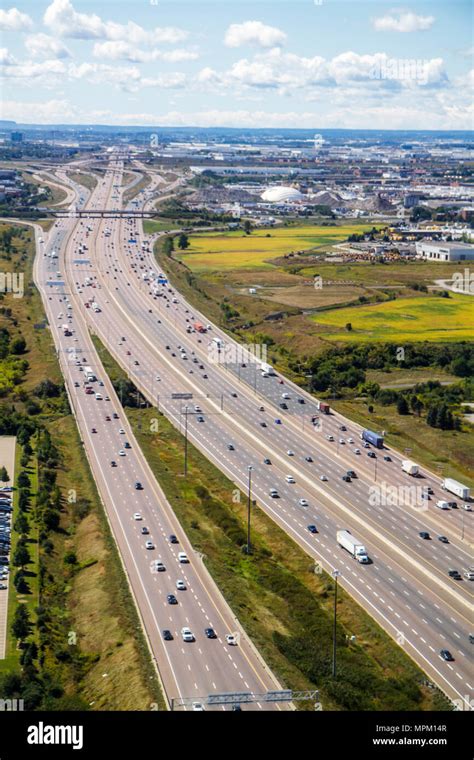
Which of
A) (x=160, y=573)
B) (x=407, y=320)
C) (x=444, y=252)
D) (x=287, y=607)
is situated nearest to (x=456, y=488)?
(x=287, y=607)

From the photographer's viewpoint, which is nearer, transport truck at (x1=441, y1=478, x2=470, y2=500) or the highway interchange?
the highway interchange

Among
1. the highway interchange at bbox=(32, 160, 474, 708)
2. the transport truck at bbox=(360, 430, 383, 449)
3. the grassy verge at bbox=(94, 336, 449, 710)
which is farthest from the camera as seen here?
the transport truck at bbox=(360, 430, 383, 449)

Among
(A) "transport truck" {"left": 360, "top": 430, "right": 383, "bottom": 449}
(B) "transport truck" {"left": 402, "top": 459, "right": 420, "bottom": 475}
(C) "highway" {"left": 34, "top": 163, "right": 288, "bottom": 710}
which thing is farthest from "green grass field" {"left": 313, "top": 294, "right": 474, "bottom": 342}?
(B) "transport truck" {"left": 402, "top": 459, "right": 420, "bottom": 475}

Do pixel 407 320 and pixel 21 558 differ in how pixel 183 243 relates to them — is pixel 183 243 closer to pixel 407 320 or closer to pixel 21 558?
pixel 407 320

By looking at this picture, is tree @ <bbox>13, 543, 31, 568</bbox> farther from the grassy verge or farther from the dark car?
the dark car
